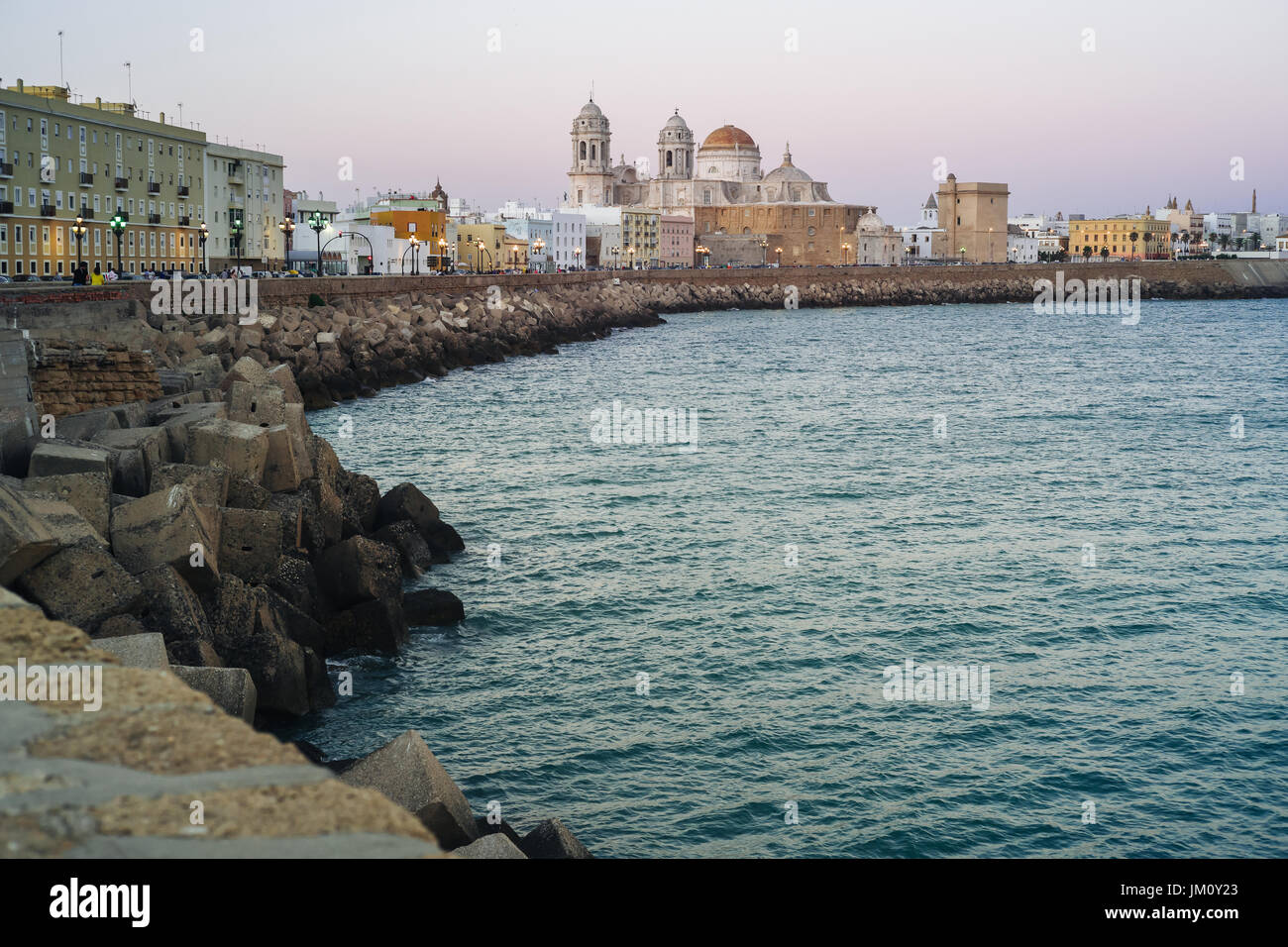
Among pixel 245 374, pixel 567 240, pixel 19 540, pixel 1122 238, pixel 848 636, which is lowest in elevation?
pixel 848 636

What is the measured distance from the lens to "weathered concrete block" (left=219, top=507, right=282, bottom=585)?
12.2 m

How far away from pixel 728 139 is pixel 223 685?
149 metres

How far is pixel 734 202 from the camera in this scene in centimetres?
14750

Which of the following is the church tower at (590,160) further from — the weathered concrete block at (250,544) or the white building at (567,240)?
the weathered concrete block at (250,544)

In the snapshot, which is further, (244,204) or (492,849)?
(244,204)

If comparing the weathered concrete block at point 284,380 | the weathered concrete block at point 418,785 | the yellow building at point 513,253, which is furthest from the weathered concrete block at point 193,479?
the yellow building at point 513,253

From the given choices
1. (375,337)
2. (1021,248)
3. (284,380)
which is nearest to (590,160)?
(1021,248)

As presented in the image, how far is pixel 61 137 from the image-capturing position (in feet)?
161

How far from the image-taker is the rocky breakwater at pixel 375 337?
2903 centimetres

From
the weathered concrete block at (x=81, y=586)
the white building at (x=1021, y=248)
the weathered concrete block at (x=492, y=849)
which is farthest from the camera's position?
the white building at (x=1021, y=248)

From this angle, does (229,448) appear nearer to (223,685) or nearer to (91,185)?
(223,685)

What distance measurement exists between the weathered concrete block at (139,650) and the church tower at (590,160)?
13262cm

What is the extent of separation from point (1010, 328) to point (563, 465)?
204 feet
